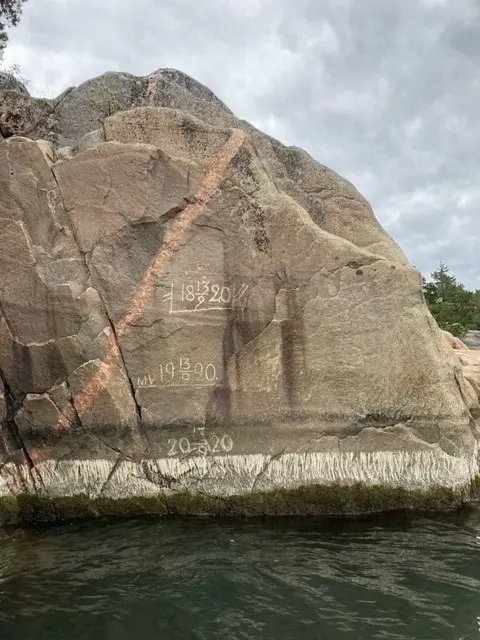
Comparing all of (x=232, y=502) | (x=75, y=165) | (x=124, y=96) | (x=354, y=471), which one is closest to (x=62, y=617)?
(x=232, y=502)

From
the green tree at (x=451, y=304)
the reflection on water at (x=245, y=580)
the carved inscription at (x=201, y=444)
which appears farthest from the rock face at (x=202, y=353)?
the green tree at (x=451, y=304)

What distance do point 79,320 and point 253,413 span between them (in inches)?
119

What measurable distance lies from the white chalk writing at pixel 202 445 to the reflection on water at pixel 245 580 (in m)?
1.02

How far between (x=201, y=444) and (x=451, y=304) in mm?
34229

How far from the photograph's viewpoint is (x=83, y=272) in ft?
30.6

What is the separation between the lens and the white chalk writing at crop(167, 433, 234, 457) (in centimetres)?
902

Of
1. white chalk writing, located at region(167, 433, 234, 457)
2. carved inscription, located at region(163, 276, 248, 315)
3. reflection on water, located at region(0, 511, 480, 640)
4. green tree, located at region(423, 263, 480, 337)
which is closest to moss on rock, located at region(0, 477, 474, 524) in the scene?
reflection on water, located at region(0, 511, 480, 640)

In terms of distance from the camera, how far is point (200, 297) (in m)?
9.27

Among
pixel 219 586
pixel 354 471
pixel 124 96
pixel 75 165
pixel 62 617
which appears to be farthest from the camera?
pixel 124 96

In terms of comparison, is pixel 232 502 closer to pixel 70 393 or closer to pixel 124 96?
pixel 70 393

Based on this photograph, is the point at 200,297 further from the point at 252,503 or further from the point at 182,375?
the point at 252,503

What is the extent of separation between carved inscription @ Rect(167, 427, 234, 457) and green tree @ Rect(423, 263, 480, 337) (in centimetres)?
2985

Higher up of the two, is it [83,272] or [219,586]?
[83,272]

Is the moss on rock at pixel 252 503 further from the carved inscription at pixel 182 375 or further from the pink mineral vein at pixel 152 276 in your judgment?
the carved inscription at pixel 182 375
